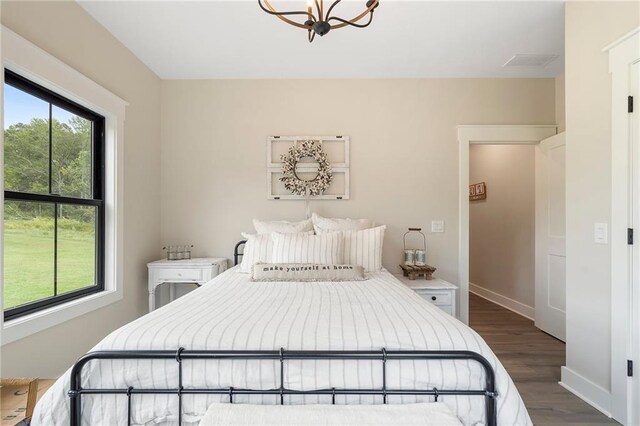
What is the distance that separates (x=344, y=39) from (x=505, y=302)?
13.3 feet

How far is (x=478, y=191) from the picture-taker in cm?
543

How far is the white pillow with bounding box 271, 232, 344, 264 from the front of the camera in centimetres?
266

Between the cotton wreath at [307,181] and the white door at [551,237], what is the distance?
2.33 meters

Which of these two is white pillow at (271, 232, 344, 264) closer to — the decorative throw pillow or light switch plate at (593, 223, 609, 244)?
the decorative throw pillow

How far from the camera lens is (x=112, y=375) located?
1256mm

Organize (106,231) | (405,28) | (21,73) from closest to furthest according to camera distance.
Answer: (21,73), (405,28), (106,231)

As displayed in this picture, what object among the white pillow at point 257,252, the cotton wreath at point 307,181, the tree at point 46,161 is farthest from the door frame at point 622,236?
the tree at point 46,161

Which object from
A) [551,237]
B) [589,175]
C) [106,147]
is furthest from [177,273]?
[551,237]

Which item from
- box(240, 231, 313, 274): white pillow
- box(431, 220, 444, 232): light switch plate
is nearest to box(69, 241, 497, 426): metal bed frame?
box(240, 231, 313, 274): white pillow

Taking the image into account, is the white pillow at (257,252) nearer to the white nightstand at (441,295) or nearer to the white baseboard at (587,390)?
the white nightstand at (441,295)

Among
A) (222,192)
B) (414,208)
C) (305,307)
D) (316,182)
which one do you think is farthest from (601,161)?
(222,192)

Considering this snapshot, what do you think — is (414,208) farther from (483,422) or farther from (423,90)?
(483,422)

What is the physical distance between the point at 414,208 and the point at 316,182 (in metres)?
1.09

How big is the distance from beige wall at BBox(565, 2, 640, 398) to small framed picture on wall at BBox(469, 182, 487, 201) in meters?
2.98
